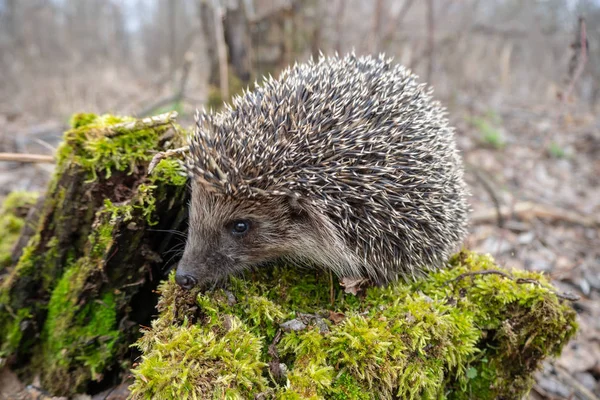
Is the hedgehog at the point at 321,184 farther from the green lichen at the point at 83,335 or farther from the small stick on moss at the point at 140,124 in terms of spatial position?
the green lichen at the point at 83,335

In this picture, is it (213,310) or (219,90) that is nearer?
(213,310)

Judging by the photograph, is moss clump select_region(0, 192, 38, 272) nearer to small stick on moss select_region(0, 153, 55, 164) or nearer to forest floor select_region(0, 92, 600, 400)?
forest floor select_region(0, 92, 600, 400)

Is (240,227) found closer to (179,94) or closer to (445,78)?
(179,94)

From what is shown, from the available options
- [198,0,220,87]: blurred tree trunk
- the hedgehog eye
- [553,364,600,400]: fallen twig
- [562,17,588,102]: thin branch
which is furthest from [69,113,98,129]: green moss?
[562,17,588,102]: thin branch

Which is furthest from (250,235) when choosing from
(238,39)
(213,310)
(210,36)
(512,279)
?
(210,36)

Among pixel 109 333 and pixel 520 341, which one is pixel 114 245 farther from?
pixel 520 341

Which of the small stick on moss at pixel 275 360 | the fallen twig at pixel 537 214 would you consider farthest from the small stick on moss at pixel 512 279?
the fallen twig at pixel 537 214

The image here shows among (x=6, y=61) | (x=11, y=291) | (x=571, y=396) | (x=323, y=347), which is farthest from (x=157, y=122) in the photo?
(x=6, y=61)

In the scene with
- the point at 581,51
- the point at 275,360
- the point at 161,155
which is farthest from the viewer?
the point at 581,51
